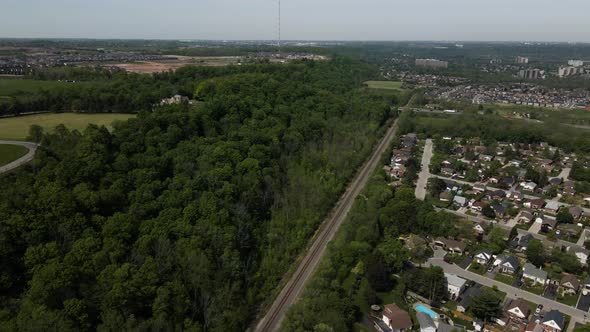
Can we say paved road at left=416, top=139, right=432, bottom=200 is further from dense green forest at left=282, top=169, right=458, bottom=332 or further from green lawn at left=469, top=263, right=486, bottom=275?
green lawn at left=469, top=263, right=486, bottom=275

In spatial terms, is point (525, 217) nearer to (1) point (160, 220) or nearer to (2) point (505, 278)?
(2) point (505, 278)

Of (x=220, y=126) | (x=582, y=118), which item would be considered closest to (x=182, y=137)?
(x=220, y=126)

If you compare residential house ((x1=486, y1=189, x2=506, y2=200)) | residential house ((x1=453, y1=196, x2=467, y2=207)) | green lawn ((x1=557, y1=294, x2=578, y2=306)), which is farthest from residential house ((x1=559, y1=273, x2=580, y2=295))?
residential house ((x1=486, y1=189, x2=506, y2=200))

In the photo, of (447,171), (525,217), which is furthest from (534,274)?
(447,171)

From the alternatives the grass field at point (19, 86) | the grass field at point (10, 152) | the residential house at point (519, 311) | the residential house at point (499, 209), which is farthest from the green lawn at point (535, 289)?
the grass field at point (19, 86)

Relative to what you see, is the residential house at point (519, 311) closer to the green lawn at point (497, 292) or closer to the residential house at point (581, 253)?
the green lawn at point (497, 292)

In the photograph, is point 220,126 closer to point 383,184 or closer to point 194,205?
point 194,205
